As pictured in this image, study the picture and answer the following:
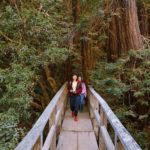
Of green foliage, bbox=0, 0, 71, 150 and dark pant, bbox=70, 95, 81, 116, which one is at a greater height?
green foliage, bbox=0, 0, 71, 150

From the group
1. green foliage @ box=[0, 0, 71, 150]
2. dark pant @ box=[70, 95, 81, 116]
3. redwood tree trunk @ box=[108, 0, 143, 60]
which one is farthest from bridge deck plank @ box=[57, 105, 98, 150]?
redwood tree trunk @ box=[108, 0, 143, 60]

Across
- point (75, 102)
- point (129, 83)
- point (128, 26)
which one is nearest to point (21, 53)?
point (75, 102)

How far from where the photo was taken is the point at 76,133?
3.86 meters

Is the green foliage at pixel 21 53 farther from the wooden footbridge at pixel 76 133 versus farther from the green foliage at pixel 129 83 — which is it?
the green foliage at pixel 129 83

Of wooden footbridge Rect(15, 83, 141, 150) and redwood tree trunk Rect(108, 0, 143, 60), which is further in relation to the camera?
redwood tree trunk Rect(108, 0, 143, 60)

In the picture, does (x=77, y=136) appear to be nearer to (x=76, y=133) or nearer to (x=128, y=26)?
(x=76, y=133)

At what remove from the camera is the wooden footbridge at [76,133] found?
1.54m

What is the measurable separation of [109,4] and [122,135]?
6.49 metres

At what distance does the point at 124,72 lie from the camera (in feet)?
19.2

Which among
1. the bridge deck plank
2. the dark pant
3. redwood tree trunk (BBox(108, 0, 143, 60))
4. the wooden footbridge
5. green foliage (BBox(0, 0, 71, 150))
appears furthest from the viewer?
redwood tree trunk (BBox(108, 0, 143, 60))

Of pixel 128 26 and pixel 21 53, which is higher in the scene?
pixel 128 26

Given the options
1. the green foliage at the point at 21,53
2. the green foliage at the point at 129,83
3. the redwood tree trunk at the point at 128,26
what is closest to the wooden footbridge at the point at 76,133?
Result: the green foliage at the point at 21,53

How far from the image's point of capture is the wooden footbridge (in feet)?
5.07

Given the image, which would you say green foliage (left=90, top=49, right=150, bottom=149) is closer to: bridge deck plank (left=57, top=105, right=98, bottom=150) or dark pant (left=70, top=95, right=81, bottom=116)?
dark pant (left=70, top=95, right=81, bottom=116)
